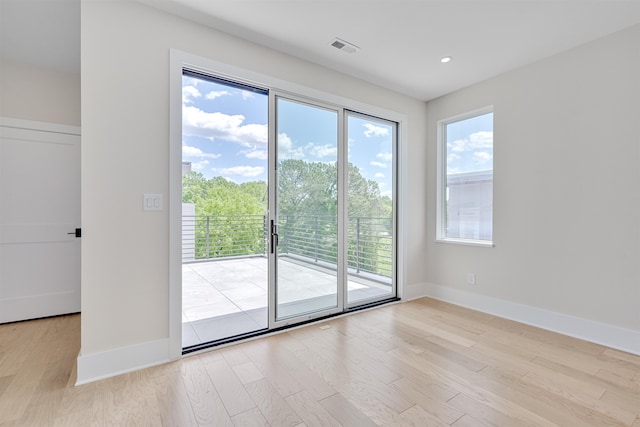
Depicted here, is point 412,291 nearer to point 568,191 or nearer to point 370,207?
point 370,207

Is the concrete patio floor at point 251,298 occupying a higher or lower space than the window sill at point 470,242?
lower

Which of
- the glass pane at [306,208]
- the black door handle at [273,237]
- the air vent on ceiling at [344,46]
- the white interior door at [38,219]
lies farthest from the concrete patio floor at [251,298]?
the air vent on ceiling at [344,46]

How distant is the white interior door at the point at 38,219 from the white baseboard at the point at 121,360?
1.79 metres

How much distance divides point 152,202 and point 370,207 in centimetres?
241

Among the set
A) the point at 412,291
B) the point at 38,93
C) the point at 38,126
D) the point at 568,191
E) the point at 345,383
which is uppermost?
the point at 38,93

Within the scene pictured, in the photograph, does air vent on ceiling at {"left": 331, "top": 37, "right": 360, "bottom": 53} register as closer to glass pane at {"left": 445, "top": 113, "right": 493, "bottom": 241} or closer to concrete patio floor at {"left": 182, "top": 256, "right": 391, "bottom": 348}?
glass pane at {"left": 445, "top": 113, "right": 493, "bottom": 241}

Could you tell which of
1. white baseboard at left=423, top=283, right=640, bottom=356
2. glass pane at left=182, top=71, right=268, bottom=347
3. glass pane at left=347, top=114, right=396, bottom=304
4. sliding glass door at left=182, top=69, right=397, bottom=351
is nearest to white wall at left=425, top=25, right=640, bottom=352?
white baseboard at left=423, top=283, right=640, bottom=356

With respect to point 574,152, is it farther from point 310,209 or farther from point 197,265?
point 197,265

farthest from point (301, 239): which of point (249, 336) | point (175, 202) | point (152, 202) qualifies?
point (152, 202)

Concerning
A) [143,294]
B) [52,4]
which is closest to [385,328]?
[143,294]

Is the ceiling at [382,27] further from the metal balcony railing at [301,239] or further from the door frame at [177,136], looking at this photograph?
the metal balcony railing at [301,239]

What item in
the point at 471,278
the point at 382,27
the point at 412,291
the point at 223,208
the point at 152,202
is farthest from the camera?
the point at 223,208

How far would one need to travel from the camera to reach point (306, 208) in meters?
3.07

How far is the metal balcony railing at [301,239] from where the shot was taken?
→ 301 centimetres
